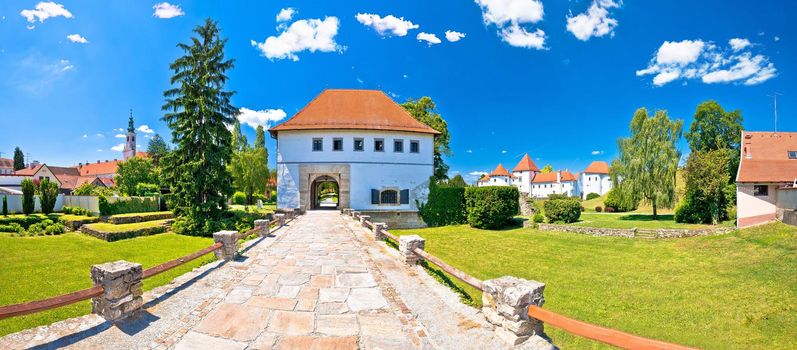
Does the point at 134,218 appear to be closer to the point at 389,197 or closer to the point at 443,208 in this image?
the point at 389,197

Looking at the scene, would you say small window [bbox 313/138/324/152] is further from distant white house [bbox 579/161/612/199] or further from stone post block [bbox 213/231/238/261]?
distant white house [bbox 579/161/612/199]

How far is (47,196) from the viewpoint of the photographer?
20.8 metres

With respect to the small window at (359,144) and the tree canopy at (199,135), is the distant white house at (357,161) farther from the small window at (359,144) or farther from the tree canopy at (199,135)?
the tree canopy at (199,135)

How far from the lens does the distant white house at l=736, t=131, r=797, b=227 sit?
20.4m

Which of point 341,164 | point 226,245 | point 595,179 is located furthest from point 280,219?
point 595,179

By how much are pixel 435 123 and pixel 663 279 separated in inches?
842

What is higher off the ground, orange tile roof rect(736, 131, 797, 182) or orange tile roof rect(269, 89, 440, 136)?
orange tile roof rect(269, 89, 440, 136)

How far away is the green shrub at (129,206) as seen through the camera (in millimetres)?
21094

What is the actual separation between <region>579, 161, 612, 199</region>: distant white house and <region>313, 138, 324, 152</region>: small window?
6782 centimetres

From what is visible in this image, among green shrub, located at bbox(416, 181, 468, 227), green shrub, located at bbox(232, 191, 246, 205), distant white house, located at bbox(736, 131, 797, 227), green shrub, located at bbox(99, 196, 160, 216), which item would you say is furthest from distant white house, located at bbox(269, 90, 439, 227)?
distant white house, located at bbox(736, 131, 797, 227)

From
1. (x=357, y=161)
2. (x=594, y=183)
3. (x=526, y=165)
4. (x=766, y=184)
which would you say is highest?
(x=526, y=165)

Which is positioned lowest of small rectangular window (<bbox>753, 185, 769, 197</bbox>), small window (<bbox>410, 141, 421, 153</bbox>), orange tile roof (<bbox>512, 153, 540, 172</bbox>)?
small rectangular window (<bbox>753, 185, 769, 197</bbox>)

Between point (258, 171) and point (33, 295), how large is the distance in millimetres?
29874

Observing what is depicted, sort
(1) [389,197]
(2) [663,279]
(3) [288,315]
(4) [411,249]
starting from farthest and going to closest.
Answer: (1) [389,197], (2) [663,279], (4) [411,249], (3) [288,315]
